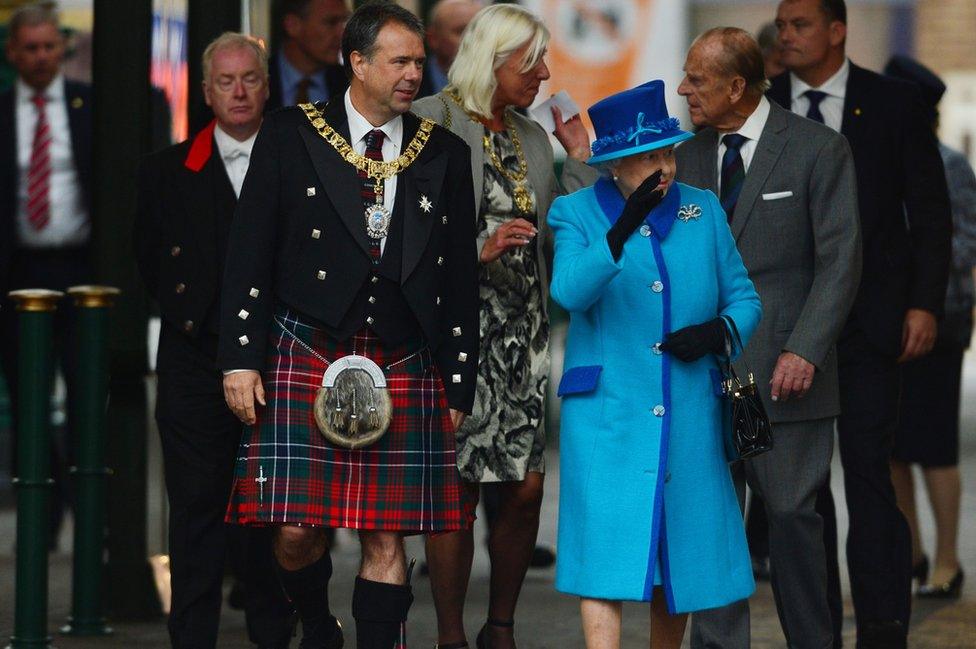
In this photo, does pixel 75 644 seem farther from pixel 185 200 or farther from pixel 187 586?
pixel 185 200

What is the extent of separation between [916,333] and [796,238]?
0.75 m

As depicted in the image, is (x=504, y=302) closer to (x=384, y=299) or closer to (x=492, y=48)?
(x=492, y=48)

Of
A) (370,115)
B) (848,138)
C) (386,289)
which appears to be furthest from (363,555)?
(848,138)

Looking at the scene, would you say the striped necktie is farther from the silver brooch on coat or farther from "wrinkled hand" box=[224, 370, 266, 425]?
"wrinkled hand" box=[224, 370, 266, 425]

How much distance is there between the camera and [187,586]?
6844 millimetres

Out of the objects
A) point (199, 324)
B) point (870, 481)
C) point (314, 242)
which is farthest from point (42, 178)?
point (870, 481)

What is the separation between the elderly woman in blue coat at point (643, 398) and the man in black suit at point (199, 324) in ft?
4.42

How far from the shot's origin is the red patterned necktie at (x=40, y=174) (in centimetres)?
946

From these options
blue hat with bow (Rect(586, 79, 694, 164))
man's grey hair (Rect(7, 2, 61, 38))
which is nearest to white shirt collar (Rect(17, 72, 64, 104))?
man's grey hair (Rect(7, 2, 61, 38))

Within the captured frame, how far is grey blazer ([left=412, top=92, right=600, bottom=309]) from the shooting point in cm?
688

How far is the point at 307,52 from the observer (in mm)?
8562

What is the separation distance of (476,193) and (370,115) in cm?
88

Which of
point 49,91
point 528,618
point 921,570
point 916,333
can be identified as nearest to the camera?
point 916,333

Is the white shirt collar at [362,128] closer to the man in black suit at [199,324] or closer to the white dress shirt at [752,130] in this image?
the man in black suit at [199,324]
